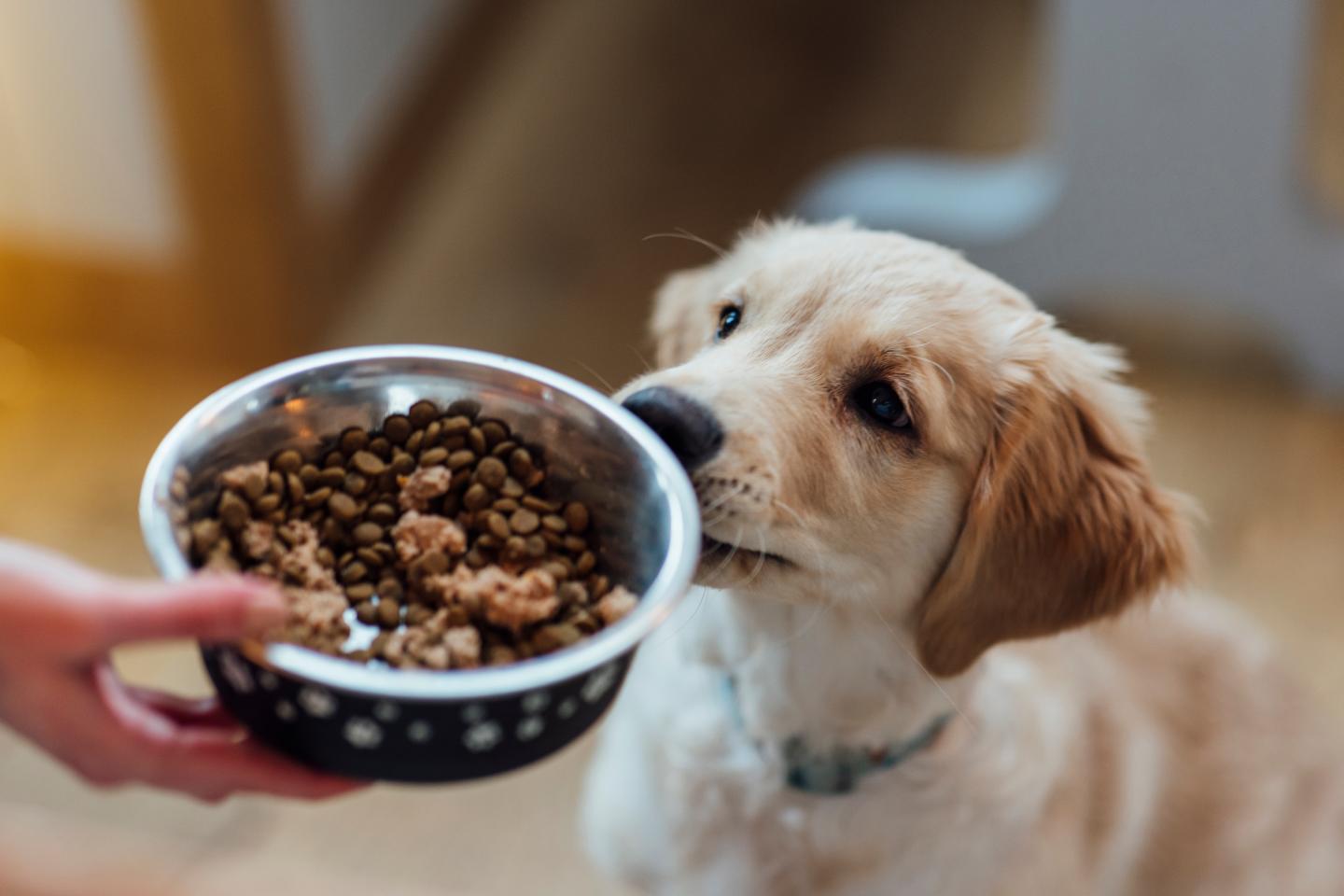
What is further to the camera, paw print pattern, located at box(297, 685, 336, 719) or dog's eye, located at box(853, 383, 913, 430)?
dog's eye, located at box(853, 383, 913, 430)

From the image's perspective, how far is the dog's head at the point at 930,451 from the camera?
4.09 feet

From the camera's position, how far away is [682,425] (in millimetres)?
1167

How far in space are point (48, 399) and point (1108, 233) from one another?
204cm

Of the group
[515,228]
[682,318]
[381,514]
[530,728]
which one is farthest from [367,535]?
[515,228]

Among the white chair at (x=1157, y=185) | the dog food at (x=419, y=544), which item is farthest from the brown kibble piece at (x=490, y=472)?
the white chair at (x=1157, y=185)

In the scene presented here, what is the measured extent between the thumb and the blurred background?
1.21 metres

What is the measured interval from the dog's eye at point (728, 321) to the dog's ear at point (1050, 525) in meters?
0.27

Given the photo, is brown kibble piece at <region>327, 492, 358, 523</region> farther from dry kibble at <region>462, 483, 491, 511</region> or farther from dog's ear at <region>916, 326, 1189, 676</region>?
dog's ear at <region>916, 326, 1189, 676</region>

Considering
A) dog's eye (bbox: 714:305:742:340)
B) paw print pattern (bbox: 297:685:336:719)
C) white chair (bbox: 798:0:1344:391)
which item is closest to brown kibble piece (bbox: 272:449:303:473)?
paw print pattern (bbox: 297:685:336:719)

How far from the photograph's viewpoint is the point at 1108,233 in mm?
2760

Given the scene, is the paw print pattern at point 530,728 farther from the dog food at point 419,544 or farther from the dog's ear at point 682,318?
the dog's ear at point 682,318

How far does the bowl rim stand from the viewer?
0.91 m

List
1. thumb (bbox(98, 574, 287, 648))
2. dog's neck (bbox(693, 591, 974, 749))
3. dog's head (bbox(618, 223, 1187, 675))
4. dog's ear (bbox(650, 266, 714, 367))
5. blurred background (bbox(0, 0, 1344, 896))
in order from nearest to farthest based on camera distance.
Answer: thumb (bbox(98, 574, 287, 648)), dog's head (bbox(618, 223, 1187, 675)), dog's neck (bbox(693, 591, 974, 749)), dog's ear (bbox(650, 266, 714, 367)), blurred background (bbox(0, 0, 1344, 896))

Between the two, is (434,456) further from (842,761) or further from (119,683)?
(842,761)
